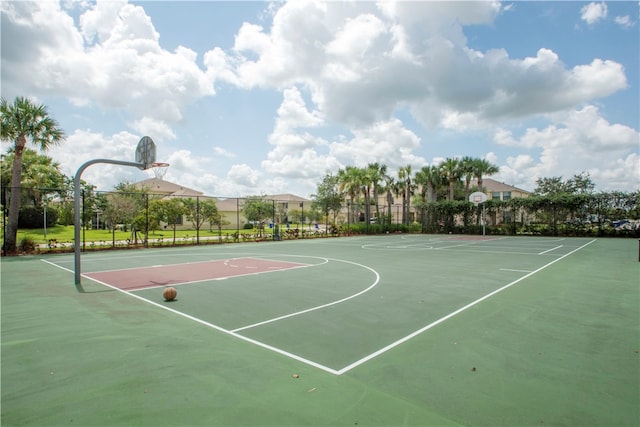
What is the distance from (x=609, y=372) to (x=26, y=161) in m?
33.6

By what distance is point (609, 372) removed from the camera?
376 cm

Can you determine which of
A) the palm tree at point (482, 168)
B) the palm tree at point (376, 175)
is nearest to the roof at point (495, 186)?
the palm tree at point (482, 168)

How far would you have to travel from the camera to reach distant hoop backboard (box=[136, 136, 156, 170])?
1038 cm

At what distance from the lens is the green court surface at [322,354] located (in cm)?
301

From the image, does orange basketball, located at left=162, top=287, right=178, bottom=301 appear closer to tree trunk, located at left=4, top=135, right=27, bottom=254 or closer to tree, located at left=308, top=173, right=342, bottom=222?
tree trunk, located at left=4, top=135, right=27, bottom=254

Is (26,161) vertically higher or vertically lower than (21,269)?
higher

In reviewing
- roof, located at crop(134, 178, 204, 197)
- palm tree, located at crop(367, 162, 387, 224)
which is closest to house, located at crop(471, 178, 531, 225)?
palm tree, located at crop(367, 162, 387, 224)

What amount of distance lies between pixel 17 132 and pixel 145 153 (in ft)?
33.4

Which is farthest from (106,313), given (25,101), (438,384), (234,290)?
(25,101)

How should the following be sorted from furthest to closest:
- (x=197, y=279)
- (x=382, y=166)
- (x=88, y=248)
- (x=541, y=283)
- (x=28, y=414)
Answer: (x=382, y=166) < (x=88, y=248) < (x=197, y=279) < (x=541, y=283) < (x=28, y=414)

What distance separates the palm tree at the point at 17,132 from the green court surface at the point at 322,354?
9.43 meters

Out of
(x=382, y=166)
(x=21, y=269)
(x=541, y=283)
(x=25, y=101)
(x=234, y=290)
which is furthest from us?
(x=382, y=166)

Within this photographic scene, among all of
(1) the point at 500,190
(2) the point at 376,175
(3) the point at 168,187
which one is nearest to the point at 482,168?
(2) the point at 376,175

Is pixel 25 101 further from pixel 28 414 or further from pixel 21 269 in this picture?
pixel 28 414
